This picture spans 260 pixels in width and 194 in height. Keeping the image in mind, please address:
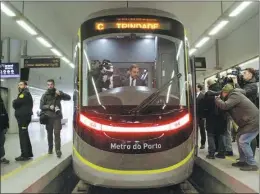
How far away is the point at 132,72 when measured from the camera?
16.1 feet

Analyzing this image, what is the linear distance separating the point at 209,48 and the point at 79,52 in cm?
1284

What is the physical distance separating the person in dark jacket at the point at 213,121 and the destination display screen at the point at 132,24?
209 centimetres

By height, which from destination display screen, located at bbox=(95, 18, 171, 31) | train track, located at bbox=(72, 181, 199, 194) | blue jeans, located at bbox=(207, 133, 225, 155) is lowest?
train track, located at bbox=(72, 181, 199, 194)

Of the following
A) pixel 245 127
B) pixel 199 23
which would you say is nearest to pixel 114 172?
pixel 245 127

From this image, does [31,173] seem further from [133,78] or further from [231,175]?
[231,175]

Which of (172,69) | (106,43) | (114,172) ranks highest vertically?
(106,43)

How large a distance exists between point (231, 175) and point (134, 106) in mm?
1668

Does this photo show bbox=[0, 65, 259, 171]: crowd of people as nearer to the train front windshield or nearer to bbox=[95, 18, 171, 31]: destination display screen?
the train front windshield

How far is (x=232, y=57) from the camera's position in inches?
531

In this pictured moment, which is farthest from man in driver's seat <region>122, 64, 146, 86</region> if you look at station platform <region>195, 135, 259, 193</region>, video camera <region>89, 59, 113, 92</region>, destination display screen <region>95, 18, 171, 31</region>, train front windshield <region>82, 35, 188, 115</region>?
station platform <region>195, 135, 259, 193</region>

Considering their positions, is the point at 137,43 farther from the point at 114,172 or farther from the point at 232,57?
the point at 232,57

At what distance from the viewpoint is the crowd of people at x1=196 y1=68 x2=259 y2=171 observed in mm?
5023

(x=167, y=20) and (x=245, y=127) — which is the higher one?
(x=167, y=20)

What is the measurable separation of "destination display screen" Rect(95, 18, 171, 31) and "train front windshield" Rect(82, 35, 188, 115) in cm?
15
